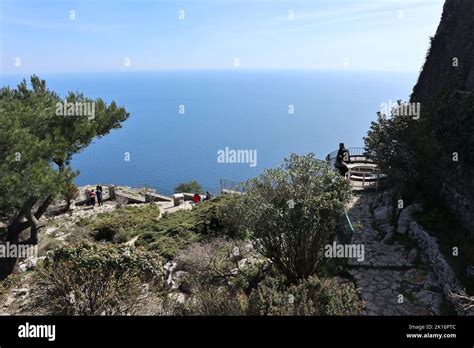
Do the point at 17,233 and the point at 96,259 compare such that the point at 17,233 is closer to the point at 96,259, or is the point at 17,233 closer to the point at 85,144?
the point at 85,144

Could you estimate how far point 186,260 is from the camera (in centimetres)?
1279

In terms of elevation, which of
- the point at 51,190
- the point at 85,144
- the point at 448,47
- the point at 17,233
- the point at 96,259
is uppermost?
the point at 448,47

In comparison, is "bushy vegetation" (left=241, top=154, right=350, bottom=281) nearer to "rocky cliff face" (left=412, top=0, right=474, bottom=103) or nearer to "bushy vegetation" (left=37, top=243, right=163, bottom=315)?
"bushy vegetation" (left=37, top=243, right=163, bottom=315)

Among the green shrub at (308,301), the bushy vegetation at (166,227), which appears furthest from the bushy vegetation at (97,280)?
the green shrub at (308,301)

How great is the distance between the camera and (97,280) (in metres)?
10.0

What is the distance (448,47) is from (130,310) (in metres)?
18.9

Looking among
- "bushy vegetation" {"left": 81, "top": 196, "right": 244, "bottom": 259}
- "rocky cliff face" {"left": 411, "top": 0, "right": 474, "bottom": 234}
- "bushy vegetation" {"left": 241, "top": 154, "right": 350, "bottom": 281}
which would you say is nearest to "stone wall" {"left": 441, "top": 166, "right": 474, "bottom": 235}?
"rocky cliff face" {"left": 411, "top": 0, "right": 474, "bottom": 234}

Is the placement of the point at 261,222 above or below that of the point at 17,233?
above

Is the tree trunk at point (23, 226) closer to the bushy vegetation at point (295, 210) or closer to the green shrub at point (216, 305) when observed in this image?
the green shrub at point (216, 305)

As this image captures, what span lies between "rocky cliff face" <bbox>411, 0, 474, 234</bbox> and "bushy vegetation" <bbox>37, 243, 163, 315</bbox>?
9.73 m

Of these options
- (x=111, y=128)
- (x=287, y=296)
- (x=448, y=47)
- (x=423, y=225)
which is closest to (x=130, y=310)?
(x=287, y=296)

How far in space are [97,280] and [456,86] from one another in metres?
15.4

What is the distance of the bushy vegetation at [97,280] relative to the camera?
31.7 feet
